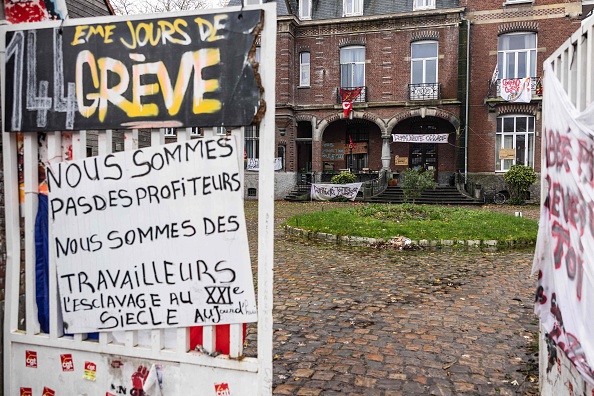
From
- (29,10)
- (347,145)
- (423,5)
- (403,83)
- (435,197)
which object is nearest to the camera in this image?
(29,10)

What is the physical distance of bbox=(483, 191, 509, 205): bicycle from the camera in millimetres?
22802

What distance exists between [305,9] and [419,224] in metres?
19.5

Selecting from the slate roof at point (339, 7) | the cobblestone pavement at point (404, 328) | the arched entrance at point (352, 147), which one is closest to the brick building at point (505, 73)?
the slate roof at point (339, 7)

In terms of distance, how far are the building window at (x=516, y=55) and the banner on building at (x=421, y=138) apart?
426 centimetres

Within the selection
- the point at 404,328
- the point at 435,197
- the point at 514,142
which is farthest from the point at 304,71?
the point at 404,328

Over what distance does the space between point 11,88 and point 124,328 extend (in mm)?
1510

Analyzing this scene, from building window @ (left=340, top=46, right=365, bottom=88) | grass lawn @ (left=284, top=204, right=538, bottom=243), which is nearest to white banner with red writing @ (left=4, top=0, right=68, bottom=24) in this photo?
grass lawn @ (left=284, top=204, right=538, bottom=243)

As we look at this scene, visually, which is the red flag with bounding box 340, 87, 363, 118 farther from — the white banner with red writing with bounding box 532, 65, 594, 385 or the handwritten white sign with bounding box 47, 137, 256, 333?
the handwritten white sign with bounding box 47, 137, 256, 333

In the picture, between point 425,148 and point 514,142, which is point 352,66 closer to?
point 425,148

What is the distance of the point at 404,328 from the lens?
15.7 feet

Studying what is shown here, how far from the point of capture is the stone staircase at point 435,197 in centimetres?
2233

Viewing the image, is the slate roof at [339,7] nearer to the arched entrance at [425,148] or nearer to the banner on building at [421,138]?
the arched entrance at [425,148]

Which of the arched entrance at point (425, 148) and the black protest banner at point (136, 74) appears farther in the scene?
the arched entrance at point (425, 148)

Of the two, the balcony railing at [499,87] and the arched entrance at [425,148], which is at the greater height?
the balcony railing at [499,87]
